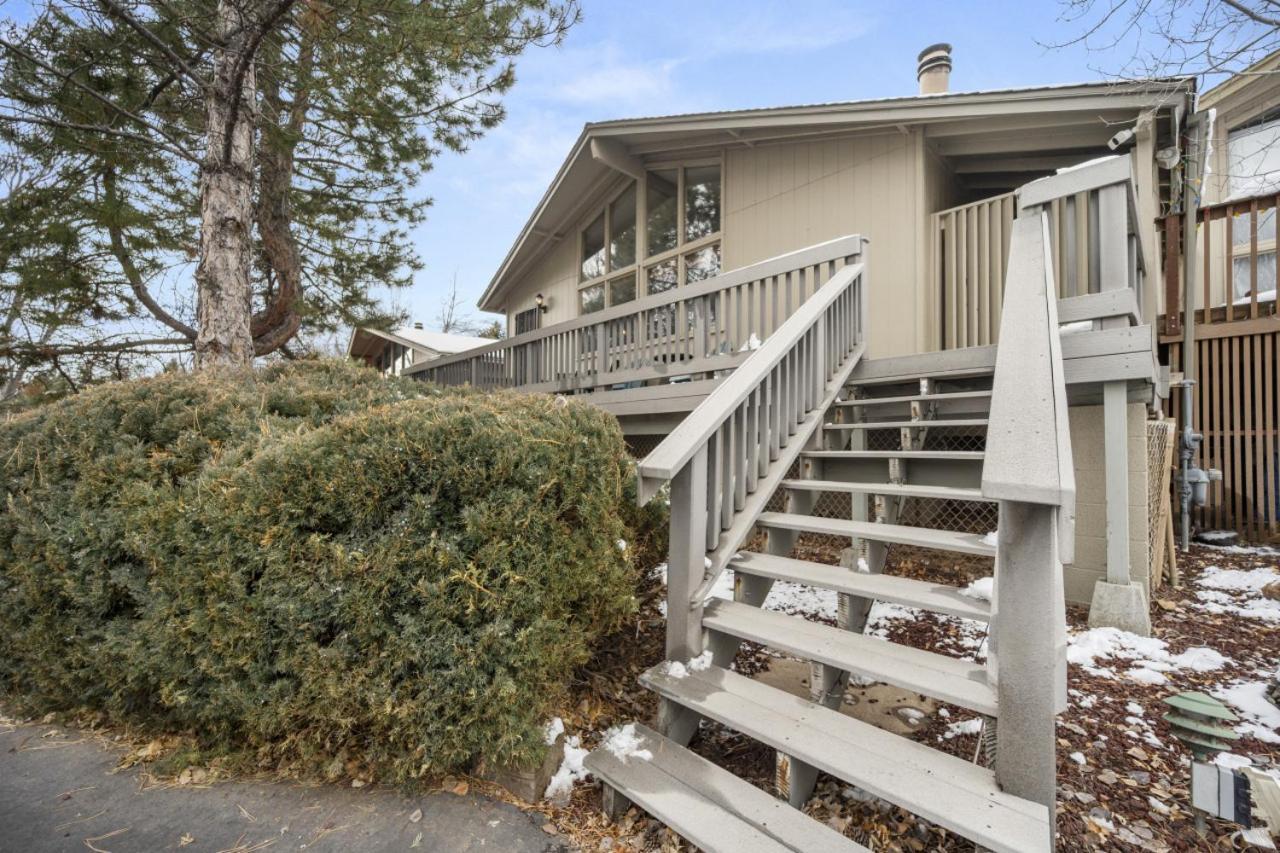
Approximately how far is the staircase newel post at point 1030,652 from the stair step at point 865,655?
0.09 m

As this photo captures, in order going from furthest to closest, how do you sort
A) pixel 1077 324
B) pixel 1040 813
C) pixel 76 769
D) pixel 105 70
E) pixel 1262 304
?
1. pixel 1262 304
2. pixel 105 70
3. pixel 1077 324
4. pixel 76 769
5. pixel 1040 813

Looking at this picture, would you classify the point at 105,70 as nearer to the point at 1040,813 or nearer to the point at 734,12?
the point at 734,12

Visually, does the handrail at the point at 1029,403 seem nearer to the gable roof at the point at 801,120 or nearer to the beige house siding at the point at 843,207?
the beige house siding at the point at 843,207

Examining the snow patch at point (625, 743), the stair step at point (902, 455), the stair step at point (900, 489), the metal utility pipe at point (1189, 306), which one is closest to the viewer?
the snow patch at point (625, 743)

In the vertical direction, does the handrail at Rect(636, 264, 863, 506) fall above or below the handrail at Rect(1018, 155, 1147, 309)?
below

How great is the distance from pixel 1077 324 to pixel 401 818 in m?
4.18

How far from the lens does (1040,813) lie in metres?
1.48

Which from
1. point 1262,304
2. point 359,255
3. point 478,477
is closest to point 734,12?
point 359,255

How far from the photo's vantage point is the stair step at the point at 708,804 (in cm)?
163

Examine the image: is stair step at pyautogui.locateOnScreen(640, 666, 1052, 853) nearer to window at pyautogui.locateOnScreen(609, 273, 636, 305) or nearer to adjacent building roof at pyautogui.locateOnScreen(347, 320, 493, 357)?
window at pyautogui.locateOnScreen(609, 273, 636, 305)

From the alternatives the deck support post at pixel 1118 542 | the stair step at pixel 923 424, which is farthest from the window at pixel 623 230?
the deck support post at pixel 1118 542

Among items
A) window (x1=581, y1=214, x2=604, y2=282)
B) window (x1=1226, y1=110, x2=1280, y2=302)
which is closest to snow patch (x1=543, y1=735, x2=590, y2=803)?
window (x1=581, y1=214, x2=604, y2=282)

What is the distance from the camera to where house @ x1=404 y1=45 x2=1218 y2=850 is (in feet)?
5.45

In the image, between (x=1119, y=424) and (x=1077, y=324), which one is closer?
(x=1119, y=424)
